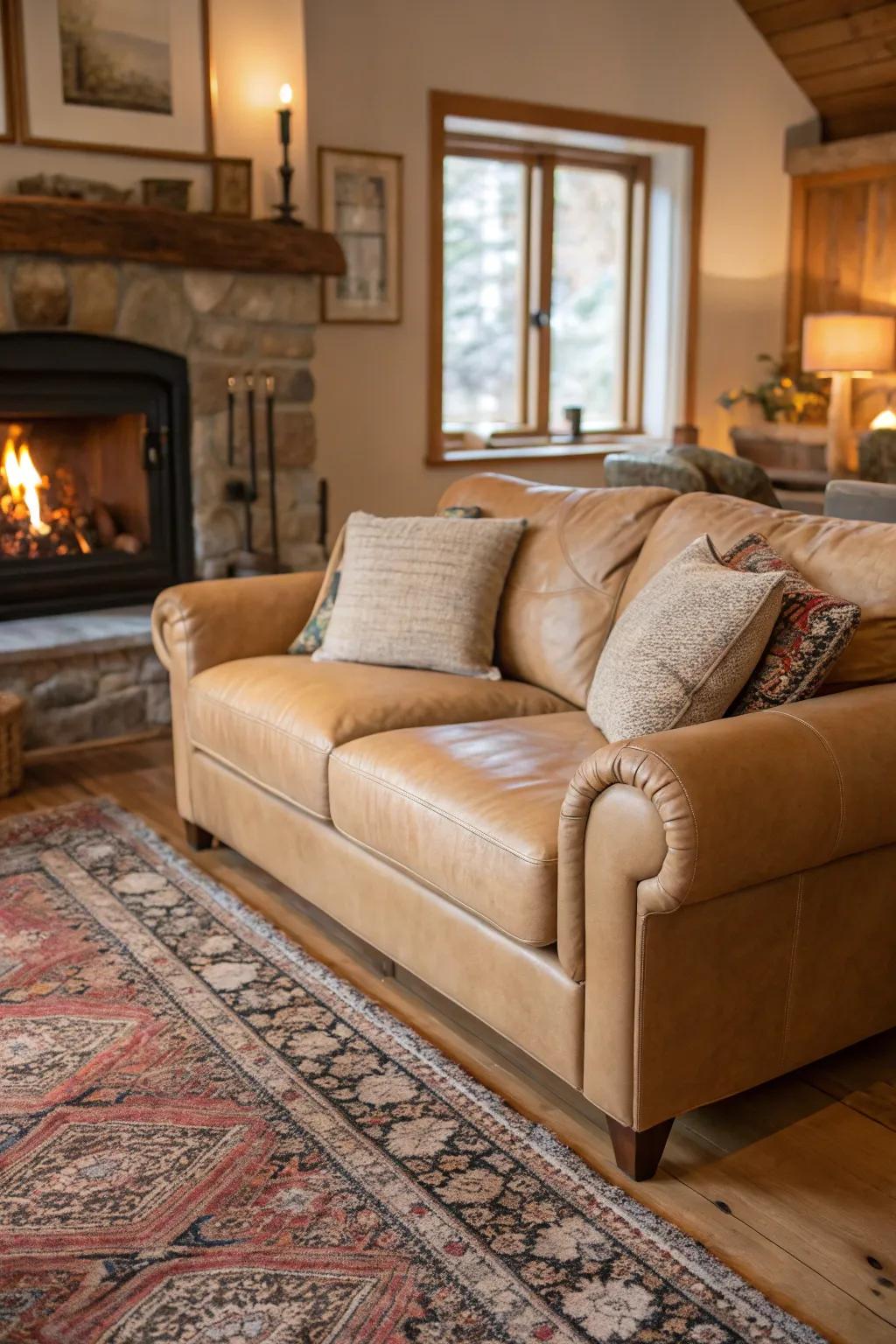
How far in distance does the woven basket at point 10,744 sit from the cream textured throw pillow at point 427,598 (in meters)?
1.09

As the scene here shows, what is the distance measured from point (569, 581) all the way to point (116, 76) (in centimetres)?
253

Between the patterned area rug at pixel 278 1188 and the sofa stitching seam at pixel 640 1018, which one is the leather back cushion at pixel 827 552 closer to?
the sofa stitching seam at pixel 640 1018

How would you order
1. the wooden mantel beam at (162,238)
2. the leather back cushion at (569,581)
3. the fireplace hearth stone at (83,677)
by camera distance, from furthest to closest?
the fireplace hearth stone at (83,677) → the wooden mantel beam at (162,238) → the leather back cushion at (569,581)

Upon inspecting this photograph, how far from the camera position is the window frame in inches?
212

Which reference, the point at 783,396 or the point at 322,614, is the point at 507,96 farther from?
the point at 322,614

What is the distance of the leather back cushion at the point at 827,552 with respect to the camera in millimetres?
2205

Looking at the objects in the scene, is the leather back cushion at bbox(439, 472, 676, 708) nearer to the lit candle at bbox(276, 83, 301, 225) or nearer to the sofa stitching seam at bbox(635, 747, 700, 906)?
the sofa stitching seam at bbox(635, 747, 700, 906)

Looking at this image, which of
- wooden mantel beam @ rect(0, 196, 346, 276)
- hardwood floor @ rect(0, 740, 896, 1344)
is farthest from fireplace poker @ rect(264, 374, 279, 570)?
hardwood floor @ rect(0, 740, 896, 1344)

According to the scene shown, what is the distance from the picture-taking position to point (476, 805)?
2.12 m

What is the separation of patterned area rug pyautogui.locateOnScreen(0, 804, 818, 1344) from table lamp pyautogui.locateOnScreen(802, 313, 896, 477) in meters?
4.59

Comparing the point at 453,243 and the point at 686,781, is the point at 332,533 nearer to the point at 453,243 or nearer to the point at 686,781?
the point at 453,243

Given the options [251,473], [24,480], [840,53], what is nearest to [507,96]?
[840,53]

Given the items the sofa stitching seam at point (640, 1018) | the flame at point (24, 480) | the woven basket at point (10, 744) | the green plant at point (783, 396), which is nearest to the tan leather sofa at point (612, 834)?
the sofa stitching seam at point (640, 1018)

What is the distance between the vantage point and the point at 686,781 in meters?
1.73
